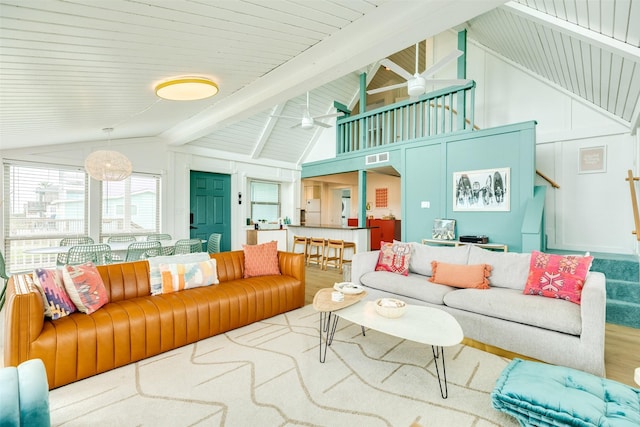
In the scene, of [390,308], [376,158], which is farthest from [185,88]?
[376,158]

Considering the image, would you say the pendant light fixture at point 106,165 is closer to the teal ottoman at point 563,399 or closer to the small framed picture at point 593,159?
the teal ottoman at point 563,399

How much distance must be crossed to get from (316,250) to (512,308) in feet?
16.5

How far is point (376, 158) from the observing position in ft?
21.3

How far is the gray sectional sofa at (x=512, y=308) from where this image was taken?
83.6 inches

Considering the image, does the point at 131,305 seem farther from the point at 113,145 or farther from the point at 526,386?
the point at 113,145

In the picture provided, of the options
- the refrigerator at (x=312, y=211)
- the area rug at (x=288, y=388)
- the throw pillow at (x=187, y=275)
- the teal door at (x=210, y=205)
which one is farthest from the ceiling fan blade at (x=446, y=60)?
the refrigerator at (x=312, y=211)

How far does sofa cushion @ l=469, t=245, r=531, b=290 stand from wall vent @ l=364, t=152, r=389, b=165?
3.50 meters

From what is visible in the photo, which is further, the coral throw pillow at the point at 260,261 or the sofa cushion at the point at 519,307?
the coral throw pillow at the point at 260,261

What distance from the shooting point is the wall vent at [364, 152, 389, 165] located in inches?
248

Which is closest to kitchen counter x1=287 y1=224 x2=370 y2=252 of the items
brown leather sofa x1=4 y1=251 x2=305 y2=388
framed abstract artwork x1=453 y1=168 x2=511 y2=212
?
framed abstract artwork x1=453 y1=168 x2=511 y2=212

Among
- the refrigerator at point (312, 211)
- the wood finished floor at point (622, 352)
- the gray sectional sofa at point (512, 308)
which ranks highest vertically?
the refrigerator at point (312, 211)

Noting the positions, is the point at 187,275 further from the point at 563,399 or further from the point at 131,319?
the point at 563,399

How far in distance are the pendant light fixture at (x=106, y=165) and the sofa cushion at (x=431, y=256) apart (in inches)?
169

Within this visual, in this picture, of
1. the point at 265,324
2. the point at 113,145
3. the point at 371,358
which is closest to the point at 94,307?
the point at 265,324
